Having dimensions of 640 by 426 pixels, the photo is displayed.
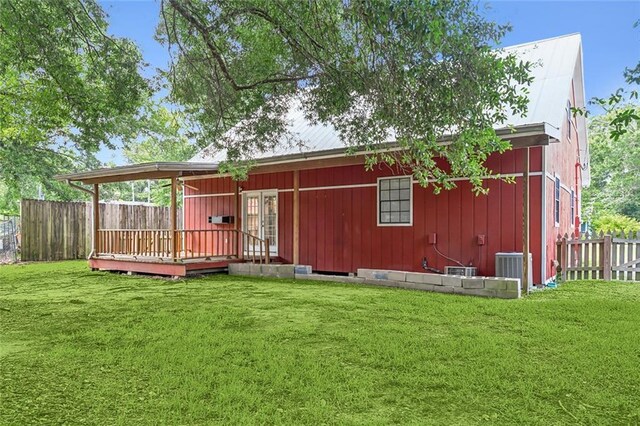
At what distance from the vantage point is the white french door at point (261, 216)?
11.7 m

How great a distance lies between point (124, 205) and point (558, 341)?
47.9ft

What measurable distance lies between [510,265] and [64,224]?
1319 cm

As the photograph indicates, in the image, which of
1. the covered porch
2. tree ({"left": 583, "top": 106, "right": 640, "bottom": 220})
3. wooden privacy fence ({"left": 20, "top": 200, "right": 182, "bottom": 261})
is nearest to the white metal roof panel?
the covered porch

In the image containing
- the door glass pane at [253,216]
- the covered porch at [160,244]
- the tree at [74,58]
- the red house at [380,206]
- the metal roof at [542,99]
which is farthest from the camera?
the door glass pane at [253,216]

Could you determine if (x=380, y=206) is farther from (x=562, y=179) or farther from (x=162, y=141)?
(x=162, y=141)

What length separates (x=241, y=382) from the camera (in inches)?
124

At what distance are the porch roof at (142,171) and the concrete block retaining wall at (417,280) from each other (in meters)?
2.48

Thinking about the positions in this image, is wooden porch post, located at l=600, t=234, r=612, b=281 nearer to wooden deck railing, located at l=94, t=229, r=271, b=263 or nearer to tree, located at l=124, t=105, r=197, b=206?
wooden deck railing, located at l=94, t=229, r=271, b=263

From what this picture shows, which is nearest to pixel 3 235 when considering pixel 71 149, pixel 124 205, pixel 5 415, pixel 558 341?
pixel 124 205

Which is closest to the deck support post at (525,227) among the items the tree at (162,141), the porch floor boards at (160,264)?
the tree at (162,141)

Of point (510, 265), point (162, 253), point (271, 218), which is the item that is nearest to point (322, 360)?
point (510, 265)

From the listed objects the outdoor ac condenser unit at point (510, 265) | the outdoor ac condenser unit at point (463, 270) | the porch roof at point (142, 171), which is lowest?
the outdoor ac condenser unit at point (463, 270)

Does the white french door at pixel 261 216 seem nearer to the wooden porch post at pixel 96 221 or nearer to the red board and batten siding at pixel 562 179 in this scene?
the wooden porch post at pixel 96 221

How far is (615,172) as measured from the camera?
26.0m
